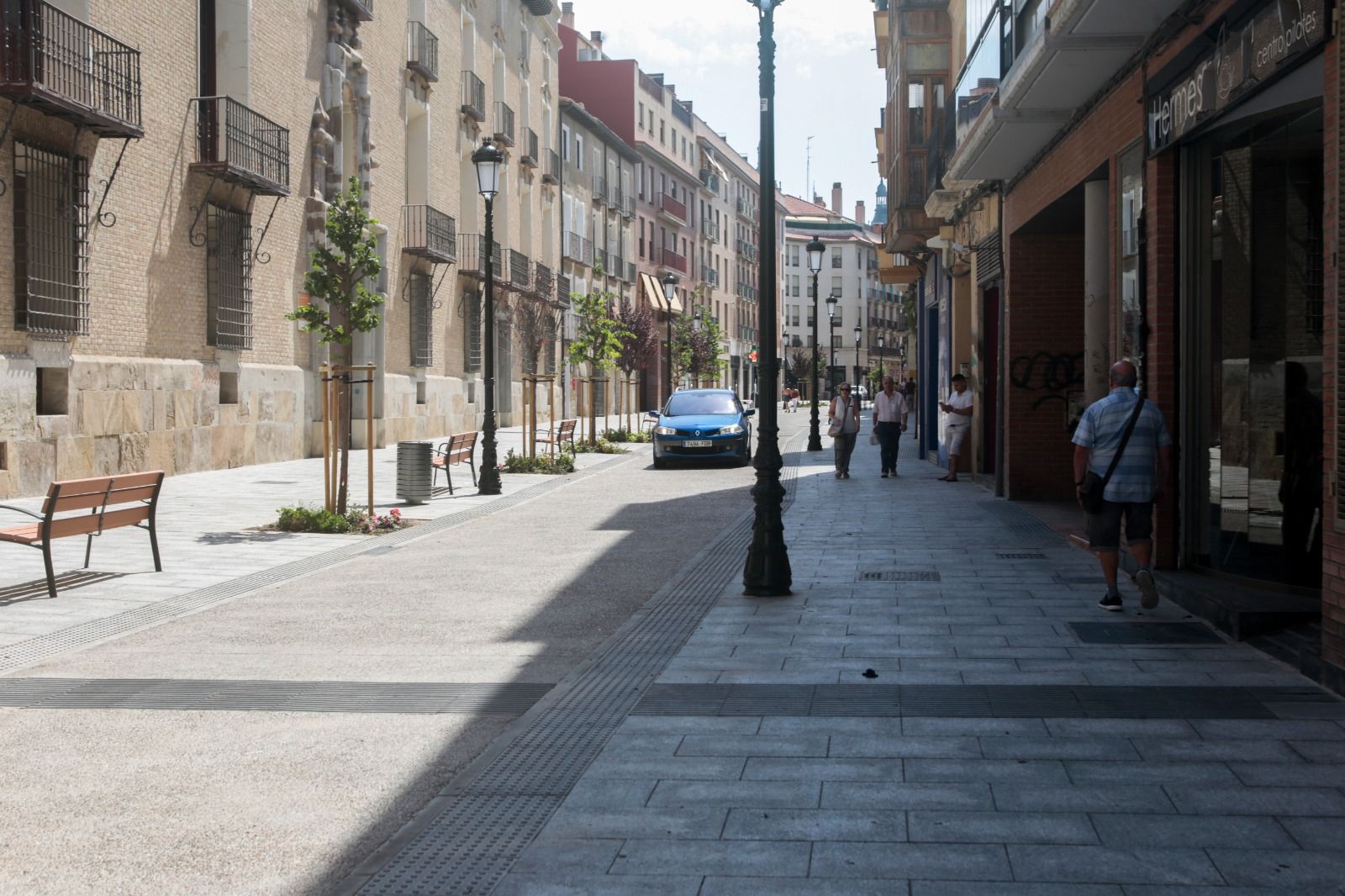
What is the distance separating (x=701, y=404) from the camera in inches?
1091

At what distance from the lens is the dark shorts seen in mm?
8781

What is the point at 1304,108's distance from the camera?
27.1ft

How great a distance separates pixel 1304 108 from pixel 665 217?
65.3m

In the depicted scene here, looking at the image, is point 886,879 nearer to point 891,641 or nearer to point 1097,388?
point 891,641

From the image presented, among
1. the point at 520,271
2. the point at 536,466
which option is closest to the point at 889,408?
the point at 536,466

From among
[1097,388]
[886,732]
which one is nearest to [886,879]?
[886,732]

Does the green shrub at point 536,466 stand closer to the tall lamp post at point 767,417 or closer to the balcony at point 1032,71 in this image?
the balcony at point 1032,71

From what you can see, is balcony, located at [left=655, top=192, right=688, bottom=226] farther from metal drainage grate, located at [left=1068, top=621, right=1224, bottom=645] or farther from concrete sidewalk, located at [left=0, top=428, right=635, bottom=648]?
metal drainage grate, located at [left=1068, top=621, right=1224, bottom=645]

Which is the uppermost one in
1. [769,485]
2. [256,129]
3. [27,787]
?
[256,129]

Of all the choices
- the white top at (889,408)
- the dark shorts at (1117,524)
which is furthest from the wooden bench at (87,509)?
the white top at (889,408)

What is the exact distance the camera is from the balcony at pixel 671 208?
234 feet

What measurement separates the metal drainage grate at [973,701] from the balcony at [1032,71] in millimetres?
5084

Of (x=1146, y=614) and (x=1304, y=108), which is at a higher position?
(x=1304, y=108)

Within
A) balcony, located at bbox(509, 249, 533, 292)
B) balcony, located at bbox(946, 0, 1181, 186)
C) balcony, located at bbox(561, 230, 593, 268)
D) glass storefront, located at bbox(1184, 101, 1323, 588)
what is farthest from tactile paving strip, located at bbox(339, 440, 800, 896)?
balcony, located at bbox(561, 230, 593, 268)
